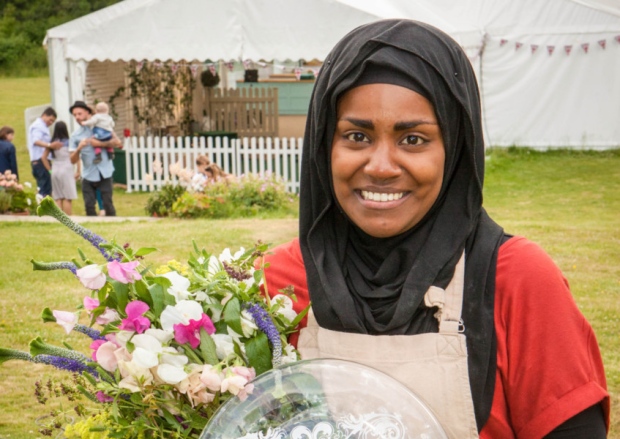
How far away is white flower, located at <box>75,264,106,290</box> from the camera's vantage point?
5.66ft

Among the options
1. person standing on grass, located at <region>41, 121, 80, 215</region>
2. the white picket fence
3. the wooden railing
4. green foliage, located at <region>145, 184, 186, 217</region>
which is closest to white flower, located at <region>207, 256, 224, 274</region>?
green foliage, located at <region>145, 184, 186, 217</region>

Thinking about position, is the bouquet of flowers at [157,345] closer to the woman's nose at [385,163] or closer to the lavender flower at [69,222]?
the lavender flower at [69,222]

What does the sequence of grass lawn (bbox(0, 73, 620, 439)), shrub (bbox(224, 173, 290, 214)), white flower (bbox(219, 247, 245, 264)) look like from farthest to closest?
shrub (bbox(224, 173, 290, 214)), grass lawn (bbox(0, 73, 620, 439)), white flower (bbox(219, 247, 245, 264))

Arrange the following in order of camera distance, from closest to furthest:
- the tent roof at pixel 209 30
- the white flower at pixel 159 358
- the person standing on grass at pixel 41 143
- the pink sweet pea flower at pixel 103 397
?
the white flower at pixel 159 358
the pink sweet pea flower at pixel 103 397
the tent roof at pixel 209 30
the person standing on grass at pixel 41 143

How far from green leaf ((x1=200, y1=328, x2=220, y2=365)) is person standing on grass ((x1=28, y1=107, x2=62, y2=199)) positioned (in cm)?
1264

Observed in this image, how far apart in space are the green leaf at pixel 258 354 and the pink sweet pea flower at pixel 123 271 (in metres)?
0.28

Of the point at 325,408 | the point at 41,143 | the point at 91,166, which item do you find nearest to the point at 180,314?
the point at 325,408

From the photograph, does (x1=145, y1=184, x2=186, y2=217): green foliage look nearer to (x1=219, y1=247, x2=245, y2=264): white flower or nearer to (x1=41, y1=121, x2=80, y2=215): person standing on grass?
(x1=41, y1=121, x2=80, y2=215): person standing on grass

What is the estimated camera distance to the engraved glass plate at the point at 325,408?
1.55 m

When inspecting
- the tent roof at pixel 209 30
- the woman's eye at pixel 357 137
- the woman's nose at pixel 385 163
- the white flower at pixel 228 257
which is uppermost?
the tent roof at pixel 209 30

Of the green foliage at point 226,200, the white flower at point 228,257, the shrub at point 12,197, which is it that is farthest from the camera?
the shrub at point 12,197

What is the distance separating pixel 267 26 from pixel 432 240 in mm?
11790

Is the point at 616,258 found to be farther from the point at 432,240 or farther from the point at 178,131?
the point at 178,131

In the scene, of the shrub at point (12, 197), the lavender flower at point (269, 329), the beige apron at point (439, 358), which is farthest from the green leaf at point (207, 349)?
the shrub at point (12, 197)
